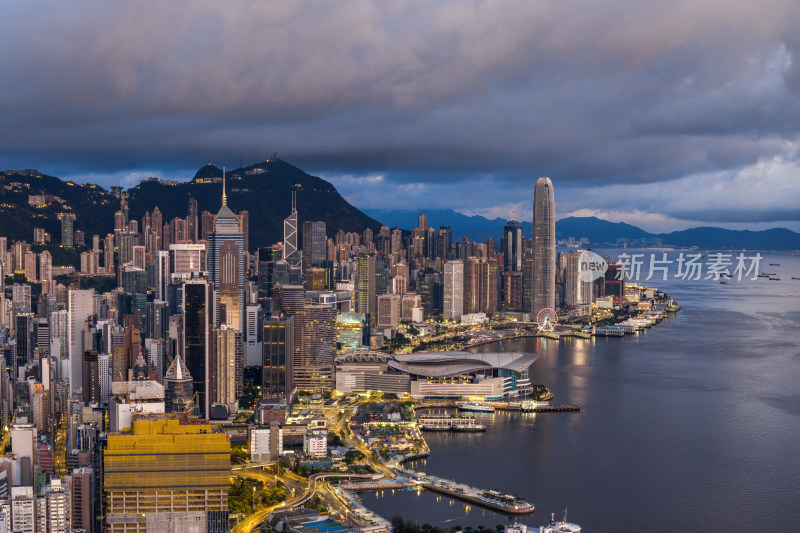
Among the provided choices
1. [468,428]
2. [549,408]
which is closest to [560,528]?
[468,428]

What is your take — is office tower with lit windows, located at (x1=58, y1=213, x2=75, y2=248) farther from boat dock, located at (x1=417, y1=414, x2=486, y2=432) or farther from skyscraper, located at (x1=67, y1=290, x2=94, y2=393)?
boat dock, located at (x1=417, y1=414, x2=486, y2=432)

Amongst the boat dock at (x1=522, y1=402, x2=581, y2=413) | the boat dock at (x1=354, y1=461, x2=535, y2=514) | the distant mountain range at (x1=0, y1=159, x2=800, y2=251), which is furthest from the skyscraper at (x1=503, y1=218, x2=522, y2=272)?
the boat dock at (x1=354, y1=461, x2=535, y2=514)

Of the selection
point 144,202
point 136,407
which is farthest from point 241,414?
point 144,202

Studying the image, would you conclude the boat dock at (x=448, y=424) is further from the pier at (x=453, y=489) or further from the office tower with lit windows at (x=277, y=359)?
the office tower with lit windows at (x=277, y=359)

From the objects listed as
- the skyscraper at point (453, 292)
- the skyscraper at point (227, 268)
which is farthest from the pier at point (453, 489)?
the skyscraper at point (453, 292)

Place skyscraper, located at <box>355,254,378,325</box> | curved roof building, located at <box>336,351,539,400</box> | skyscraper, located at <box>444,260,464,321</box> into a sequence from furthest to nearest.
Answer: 1. skyscraper, located at <box>444,260,464,321</box>
2. skyscraper, located at <box>355,254,378,325</box>
3. curved roof building, located at <box>336,351,539,400</box>

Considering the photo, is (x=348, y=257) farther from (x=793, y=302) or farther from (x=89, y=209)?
(x=793, y=302)
